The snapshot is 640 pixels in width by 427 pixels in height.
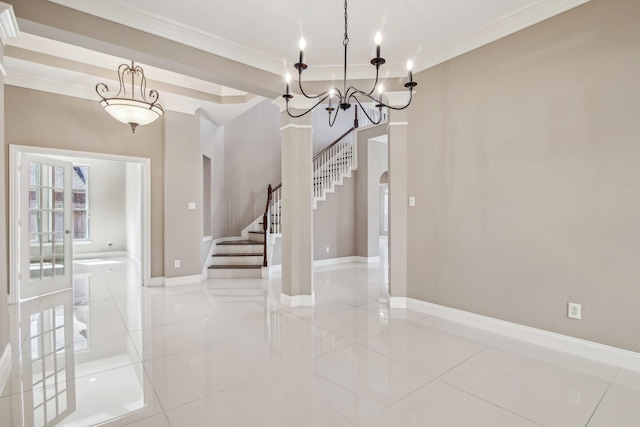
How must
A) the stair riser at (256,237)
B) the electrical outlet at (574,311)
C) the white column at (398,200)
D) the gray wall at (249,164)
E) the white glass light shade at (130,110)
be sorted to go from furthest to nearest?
the gray wall at (249,164), the stair riser at (256,237), the white column at (398,200), the white glass light shade at (130,110), the electrical outlet at (574,311)

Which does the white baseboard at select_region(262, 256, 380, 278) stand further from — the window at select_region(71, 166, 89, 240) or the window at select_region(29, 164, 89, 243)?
the window at select_region(71, 166, 89, 240)

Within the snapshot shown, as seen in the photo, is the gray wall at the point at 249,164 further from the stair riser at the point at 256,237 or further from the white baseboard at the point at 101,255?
the white baseboard at the point at 101,255

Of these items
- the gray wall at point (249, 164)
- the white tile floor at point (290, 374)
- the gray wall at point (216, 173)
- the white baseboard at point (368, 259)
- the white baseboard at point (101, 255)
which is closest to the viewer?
the white tile floor at point (290, 374)

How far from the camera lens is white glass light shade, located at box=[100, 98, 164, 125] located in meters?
3.67

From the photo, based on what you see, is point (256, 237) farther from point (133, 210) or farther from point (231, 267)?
point (133, 210)

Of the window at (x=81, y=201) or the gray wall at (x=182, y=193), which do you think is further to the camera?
the window at (x=81, y=201)

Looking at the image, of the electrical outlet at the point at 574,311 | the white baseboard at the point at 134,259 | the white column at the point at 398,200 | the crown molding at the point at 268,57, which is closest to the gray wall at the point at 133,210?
the white baseboard at the point at 134,259

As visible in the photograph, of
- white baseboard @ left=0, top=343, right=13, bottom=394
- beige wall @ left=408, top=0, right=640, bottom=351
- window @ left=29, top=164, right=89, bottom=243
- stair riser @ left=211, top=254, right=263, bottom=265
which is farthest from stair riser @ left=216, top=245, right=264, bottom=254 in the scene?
white baseboard @ left=0, top=343, right=13, bottom=394

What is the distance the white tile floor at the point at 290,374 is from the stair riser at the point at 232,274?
1.82m

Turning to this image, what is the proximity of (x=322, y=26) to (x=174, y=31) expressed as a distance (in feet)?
4.62

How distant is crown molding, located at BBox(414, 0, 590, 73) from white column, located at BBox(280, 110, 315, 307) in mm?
1579

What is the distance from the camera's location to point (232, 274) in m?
5.75

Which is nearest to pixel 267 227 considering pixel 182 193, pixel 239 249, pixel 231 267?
pixel 239 249

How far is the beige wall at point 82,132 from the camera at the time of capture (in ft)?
13.5
